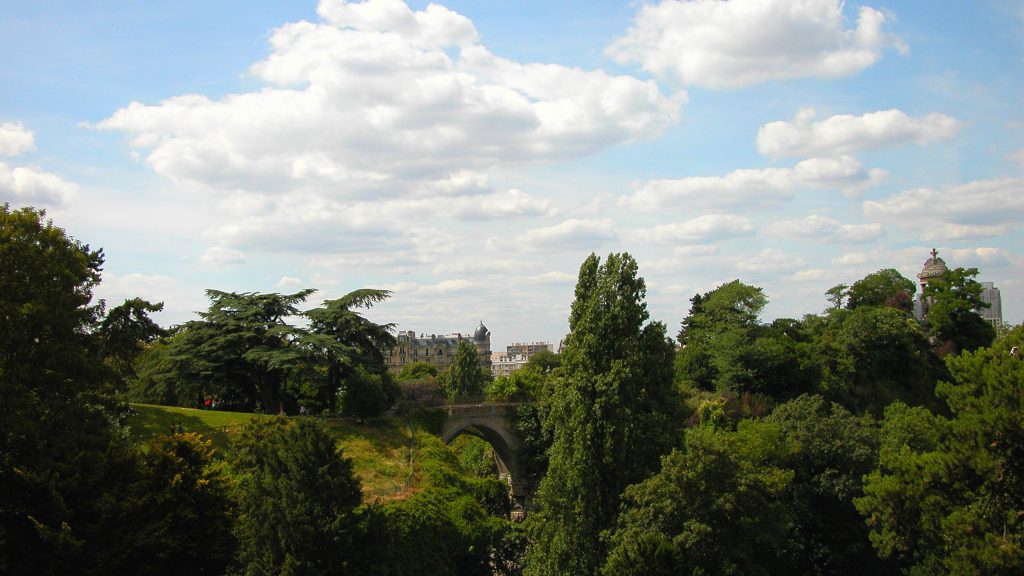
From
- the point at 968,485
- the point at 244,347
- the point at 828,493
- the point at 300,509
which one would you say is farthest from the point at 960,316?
the point at 300,509

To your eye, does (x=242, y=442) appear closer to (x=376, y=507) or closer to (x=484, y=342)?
(x=376, y=507)

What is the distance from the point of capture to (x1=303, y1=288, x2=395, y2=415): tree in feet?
115

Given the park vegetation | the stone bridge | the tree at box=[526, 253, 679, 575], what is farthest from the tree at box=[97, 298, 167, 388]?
the stone bridge

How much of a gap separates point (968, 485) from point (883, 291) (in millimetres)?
50024

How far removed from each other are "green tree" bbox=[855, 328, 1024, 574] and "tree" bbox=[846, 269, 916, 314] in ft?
153

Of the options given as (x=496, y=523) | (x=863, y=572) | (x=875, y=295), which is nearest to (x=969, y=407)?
(x=863, y=572)

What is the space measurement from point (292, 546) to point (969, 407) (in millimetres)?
17613

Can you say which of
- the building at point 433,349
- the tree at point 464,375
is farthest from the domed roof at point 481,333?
the tree at point 464,375

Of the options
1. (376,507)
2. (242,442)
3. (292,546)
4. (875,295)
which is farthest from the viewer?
(875,295)

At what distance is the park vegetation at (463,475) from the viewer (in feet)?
58.4

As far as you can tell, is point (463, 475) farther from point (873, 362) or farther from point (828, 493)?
point (873, 362)

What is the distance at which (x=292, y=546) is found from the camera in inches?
717

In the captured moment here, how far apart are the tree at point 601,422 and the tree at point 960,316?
4359cm

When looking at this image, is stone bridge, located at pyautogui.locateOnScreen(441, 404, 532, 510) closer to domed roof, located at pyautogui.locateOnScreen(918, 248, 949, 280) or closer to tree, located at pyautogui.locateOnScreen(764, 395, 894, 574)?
tree, located at pyautogui.locateOnScreen(764, 395, 894, 574)
